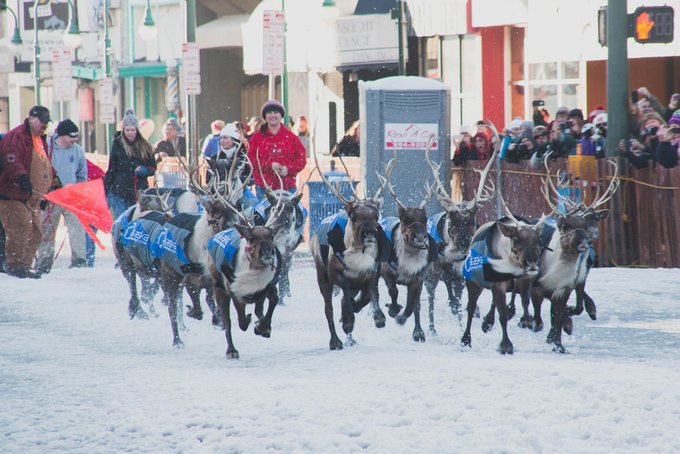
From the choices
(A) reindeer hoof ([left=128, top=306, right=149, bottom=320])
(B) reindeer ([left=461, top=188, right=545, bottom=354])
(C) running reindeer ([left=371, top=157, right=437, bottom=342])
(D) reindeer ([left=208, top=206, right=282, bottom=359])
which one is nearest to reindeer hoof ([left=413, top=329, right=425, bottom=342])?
(C) running reindeer ([left=371, top=157, right=437, bottom=342])

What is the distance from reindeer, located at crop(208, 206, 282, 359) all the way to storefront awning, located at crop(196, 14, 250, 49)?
30403 mm

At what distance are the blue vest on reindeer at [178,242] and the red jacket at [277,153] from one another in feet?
9.64

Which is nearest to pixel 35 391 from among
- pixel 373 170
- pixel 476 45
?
pixel 373 170

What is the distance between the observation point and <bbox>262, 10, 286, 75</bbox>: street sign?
73.0ft

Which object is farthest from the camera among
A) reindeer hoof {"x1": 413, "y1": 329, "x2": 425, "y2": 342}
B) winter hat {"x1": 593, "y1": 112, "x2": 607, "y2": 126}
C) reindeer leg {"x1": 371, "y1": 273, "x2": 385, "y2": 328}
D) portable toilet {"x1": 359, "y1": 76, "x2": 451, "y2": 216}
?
winter hat {"x1": 593, "y1": 112, "x2": 607, "y2": 126}

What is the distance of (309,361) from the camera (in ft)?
33.5

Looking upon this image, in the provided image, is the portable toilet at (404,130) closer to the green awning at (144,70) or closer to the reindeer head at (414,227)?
the reindeer head at (414,227)

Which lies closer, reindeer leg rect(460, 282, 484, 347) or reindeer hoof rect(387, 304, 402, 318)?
reindeer leg rect(460, 282, 484, 347)

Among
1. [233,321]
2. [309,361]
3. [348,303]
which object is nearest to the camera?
[309,361]

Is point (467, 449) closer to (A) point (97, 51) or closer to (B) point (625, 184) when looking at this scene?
(B) point (625, 184)

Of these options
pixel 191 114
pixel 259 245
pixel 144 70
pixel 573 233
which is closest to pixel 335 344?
pixel 259 245

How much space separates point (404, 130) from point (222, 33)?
24801mm

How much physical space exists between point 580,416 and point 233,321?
5.47 metres

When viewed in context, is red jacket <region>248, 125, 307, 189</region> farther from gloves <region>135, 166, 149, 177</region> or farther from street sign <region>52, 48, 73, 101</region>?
street sign <region>52, 48, 73, 101</region>
